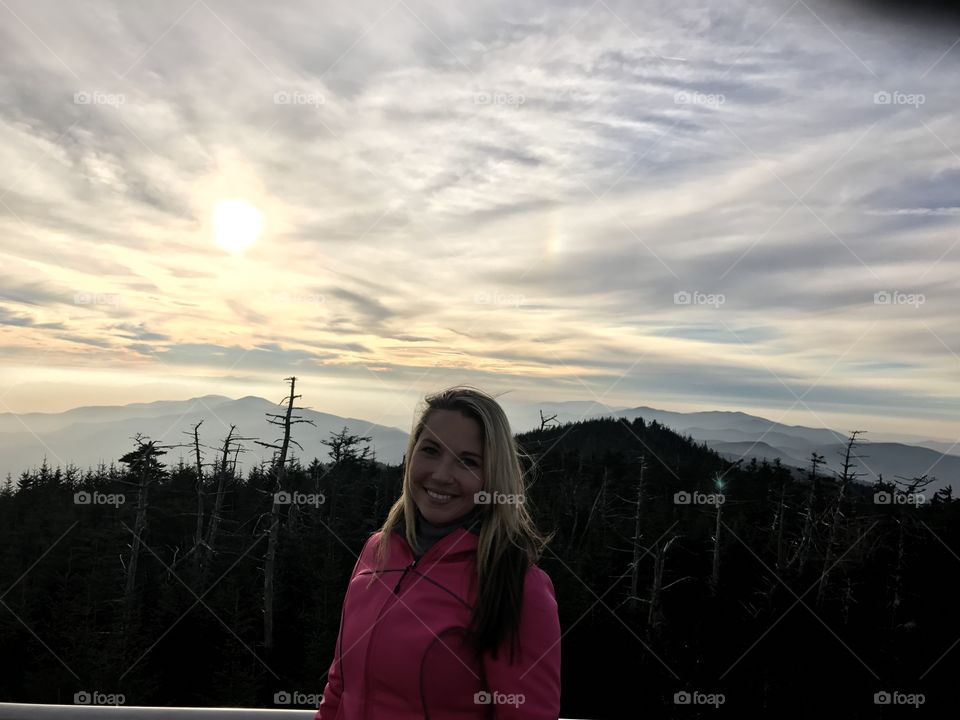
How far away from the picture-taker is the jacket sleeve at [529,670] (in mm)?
1169

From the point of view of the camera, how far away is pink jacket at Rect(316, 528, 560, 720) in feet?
3.88

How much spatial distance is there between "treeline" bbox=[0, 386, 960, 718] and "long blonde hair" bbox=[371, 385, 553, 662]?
306 inches

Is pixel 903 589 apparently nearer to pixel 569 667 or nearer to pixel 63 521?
pixel 569 667

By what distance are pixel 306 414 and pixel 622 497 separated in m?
9.57

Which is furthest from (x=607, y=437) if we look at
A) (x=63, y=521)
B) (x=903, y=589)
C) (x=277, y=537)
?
Answer: (x=63, y=521)

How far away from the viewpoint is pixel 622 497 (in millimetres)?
16125

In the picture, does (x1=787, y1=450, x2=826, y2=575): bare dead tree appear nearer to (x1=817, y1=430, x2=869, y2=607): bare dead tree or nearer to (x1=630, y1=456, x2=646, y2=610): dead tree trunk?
(x1=817, y1=430, x2=869, y2=607): bare dead tree

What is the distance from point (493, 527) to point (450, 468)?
15 centimetres

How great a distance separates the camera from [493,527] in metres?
1.31
